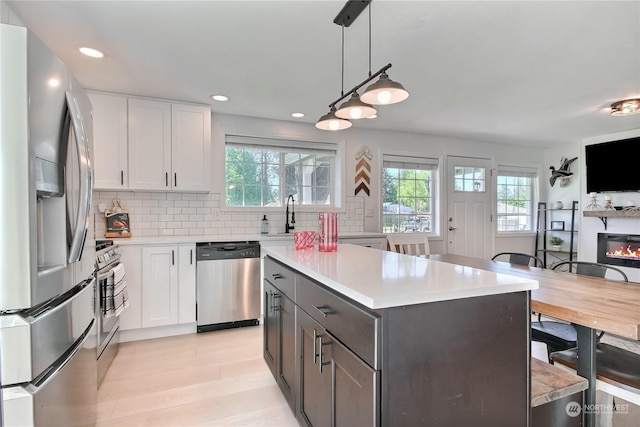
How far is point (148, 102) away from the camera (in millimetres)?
3254

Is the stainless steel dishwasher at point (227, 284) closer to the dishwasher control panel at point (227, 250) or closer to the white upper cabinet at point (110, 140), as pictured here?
the dishwasher control panel at point (227, 250)

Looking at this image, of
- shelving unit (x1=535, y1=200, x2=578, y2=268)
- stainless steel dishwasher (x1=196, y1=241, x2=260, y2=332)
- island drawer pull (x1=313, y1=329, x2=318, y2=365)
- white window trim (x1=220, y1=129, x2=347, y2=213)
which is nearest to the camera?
island drawer pull (x1=313, y1=329, x2=318, y2=365)

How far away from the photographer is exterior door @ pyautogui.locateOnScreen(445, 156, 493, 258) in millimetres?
5109

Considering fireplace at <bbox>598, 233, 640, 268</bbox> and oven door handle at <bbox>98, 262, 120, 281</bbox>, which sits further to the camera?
fireplace at <bbox>598, 233, 640, 268</bbox>

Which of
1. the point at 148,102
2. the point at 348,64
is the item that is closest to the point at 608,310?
the point at 348,64

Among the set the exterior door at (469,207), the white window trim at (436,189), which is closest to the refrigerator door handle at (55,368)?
the white window trim at (436,189)

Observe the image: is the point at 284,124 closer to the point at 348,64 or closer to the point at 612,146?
the point at 348,64

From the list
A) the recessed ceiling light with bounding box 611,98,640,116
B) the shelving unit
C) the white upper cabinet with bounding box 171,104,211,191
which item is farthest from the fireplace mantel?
the white upper cabinet with bounding box 171,104,211,191

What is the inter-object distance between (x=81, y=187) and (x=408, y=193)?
432cm

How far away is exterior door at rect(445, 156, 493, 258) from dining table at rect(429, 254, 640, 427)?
10.8 ft

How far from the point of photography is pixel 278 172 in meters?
4.20

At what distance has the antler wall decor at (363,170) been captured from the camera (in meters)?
4.50

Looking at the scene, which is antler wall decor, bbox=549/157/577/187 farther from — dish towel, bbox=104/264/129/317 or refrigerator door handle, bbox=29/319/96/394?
refrigerator door handle, bbox=29/319/96/394

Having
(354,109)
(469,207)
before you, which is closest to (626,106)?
(469,207)
